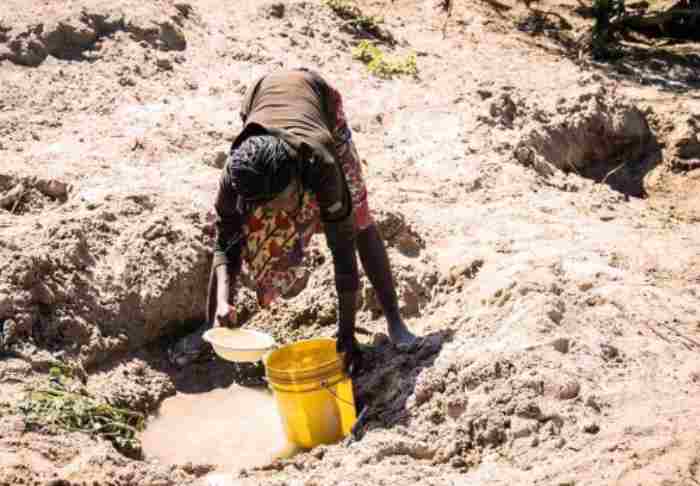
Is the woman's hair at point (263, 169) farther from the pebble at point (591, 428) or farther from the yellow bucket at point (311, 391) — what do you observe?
the pebble at point (591, 428)

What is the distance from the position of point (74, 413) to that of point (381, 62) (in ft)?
11.6

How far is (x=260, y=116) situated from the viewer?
3.06 m

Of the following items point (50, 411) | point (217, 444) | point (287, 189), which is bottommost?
point (217, 444)

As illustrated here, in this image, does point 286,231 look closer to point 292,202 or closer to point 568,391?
point 292,202

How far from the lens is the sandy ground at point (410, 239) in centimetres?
293

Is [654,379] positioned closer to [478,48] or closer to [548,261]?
[548,261]

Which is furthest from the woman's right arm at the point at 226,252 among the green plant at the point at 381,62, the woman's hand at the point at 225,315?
the green plant at the point at 381,62

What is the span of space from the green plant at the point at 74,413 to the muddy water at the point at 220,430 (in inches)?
5.5

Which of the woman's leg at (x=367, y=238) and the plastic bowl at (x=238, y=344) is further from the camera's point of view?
the woman's leg at (x=367, y=238)

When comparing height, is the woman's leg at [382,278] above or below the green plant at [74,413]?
above

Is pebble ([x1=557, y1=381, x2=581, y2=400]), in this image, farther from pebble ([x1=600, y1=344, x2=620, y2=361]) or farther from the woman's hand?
the woman's hand

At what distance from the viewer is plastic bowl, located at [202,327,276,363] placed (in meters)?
2.94

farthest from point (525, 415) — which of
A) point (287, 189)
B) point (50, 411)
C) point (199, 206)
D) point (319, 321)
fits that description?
point (199, 206)

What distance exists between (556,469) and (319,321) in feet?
5.25
